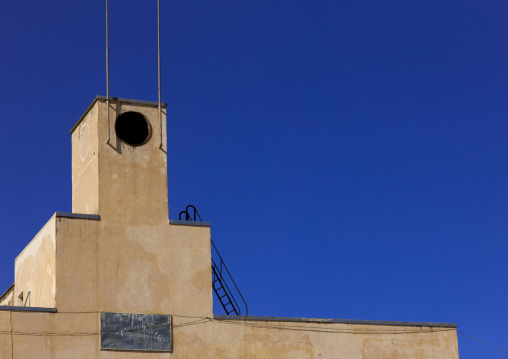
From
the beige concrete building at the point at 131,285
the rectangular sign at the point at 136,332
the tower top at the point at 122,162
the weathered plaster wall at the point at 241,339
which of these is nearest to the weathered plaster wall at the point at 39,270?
the beige concrete building at the point at 131,285

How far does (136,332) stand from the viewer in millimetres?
28562

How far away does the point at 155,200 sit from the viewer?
30.0m

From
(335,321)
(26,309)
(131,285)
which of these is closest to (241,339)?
(335,321)

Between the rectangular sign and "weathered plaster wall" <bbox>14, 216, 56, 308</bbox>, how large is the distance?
5.52ft

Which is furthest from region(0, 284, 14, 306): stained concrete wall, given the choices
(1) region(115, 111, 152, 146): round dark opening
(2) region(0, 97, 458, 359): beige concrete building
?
(1) region(115, 111, 152, 146): round dark opening

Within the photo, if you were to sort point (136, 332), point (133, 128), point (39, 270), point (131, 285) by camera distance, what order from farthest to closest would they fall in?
point (133, 128) → point (39, 270) → point (131, 285) → point (136, 332)

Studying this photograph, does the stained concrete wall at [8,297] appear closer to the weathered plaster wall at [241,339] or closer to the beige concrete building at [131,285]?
the beige concrete building at [131,285]

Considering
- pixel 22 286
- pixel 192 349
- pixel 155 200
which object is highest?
pixel 155 200

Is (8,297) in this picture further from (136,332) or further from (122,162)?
(122,162)

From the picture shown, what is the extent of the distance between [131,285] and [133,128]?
4715 mm

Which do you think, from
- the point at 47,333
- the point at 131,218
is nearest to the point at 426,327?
the point at 131,218

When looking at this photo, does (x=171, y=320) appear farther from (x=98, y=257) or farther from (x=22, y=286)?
(x=22, y=286)

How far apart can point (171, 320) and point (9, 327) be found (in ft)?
15.1

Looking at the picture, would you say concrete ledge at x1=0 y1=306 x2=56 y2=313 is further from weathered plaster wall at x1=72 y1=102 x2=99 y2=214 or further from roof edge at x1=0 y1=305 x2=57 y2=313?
weathered plaster wall at x1=72 y1=102 x2=99 y2=214
